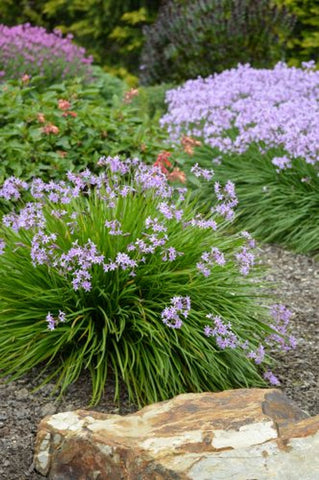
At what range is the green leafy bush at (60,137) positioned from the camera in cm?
523

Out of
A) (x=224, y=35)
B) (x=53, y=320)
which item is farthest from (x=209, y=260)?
(x=224, y=35)

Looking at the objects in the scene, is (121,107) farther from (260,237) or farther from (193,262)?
(193,262)

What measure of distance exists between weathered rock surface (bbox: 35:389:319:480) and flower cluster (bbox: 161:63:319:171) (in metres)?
3.28

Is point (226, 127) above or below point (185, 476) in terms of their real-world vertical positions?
above

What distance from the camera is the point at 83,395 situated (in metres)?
3.50

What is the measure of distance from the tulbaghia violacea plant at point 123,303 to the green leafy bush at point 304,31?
7.37 metres

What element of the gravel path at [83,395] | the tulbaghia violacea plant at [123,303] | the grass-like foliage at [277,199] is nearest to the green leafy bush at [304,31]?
the grass-like foliage at [277,199]

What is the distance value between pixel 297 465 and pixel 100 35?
1230cm

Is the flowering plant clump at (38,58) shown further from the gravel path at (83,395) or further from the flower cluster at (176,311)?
the flower cluster at (176,311)

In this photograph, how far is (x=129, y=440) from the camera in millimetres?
2602

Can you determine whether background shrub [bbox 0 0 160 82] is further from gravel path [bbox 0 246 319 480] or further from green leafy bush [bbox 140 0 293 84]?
gravel path [bbox 0 246 319 480]

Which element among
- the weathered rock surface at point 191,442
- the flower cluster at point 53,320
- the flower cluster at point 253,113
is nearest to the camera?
the weathered rock surface at point 191,442

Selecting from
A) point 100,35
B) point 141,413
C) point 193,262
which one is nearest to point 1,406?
point 141,413

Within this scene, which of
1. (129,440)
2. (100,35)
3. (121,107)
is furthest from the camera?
(100,35)
